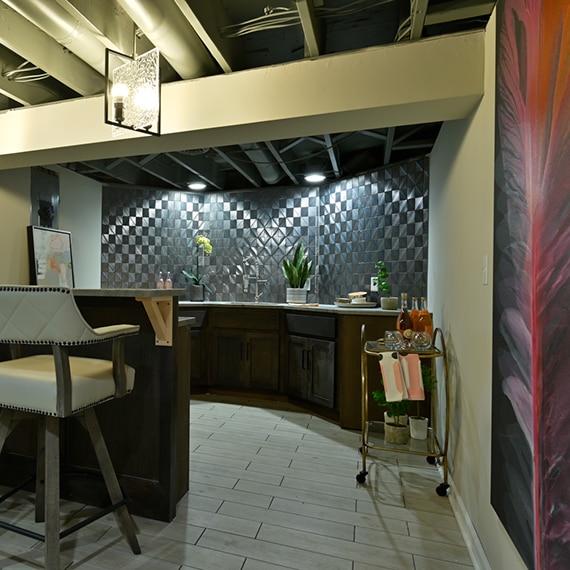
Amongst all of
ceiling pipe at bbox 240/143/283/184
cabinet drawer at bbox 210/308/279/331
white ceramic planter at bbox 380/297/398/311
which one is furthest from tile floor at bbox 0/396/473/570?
ceiling pipe at bbox 240/143/283/184

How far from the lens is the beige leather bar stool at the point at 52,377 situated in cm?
117

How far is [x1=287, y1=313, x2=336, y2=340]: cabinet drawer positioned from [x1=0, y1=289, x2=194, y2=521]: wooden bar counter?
1.45 meters

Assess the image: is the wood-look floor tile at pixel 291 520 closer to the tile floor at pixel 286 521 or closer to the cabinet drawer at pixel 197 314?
the tile floor at pixel 286 521

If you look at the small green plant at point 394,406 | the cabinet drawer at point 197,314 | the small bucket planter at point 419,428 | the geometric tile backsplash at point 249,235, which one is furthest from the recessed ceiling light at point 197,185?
the small bucket planter at point 419,428

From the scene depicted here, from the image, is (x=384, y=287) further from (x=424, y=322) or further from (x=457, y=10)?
(x=457, y=10)

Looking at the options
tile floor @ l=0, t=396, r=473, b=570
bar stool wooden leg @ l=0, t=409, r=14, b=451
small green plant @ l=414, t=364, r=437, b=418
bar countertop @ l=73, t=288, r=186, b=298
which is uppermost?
bar countertop @ l=73, t=288, r=186, b=298

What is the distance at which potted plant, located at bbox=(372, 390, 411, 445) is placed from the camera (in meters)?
2.29

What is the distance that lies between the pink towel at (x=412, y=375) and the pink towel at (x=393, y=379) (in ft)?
0.07

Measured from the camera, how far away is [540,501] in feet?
2.95

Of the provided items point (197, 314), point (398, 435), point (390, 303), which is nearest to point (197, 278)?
point (197, 314)

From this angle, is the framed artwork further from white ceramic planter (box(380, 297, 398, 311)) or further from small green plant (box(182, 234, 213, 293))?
white ceramic planter (box(380, 297, 398, 311))

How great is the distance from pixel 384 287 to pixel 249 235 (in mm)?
1883

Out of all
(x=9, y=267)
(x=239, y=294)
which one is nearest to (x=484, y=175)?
(x=239, y=294)

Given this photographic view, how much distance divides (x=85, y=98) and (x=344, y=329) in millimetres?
2457
